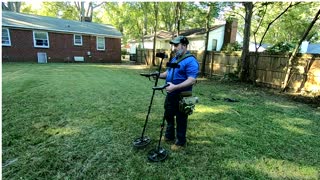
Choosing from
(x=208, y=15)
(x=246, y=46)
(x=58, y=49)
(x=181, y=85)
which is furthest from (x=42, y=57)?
(x=181, y=85)

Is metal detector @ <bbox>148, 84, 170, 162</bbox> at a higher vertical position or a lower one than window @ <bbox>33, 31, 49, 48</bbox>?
lower

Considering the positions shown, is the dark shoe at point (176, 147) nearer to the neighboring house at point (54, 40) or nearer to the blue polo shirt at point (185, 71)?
the blue polo shirt at point (185, 71)

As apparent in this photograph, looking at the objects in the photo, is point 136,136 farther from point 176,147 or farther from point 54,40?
point 54,40

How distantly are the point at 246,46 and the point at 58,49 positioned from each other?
14.9 m

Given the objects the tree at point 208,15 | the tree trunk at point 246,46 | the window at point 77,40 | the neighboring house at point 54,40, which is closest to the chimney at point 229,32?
the tree at point 208,15

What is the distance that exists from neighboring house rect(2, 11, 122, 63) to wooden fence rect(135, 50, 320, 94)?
11.6 m

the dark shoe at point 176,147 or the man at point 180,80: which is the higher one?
the man at point 180,80

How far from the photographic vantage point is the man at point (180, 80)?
2.67m

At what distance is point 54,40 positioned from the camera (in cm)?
1709

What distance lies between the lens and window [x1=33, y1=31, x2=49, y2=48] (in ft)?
53.5

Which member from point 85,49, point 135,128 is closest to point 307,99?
point 135,128

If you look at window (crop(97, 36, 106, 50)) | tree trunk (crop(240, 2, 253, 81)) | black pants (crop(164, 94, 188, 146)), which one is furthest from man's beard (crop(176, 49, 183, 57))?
window (crop(97, 36, 106, 50))

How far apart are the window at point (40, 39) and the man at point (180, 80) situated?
55.1 ft

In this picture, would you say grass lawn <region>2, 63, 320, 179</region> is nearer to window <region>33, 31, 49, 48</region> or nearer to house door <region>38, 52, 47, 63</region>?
house door <region>38, 52, 47, 63</region>
